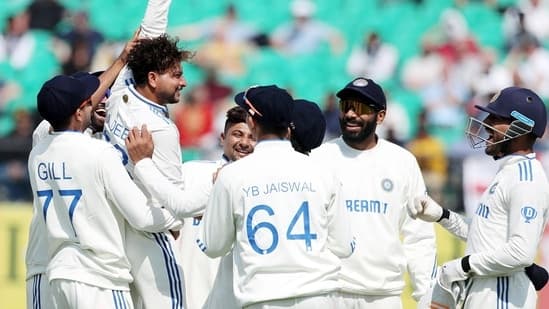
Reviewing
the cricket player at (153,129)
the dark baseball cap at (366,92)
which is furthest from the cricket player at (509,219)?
the cricket player at (153,129)

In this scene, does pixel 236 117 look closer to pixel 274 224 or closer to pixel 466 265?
pixel 274 224

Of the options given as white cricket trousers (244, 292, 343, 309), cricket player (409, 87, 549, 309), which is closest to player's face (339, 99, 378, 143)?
cricket player (409, 87, 549, 309)

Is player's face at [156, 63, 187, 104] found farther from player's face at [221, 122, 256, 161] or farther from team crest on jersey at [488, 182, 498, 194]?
team crest on jersey at [488, 182, 498, 194]

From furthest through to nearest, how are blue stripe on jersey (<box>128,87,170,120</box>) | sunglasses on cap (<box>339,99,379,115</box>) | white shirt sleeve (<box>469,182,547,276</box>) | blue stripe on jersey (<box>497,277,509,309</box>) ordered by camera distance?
sunglasses on cap (<box>339,99,379,115</box>) < blue stripe on jersey (<box>128,87,170,120</box>) < blue stripe on jersey (<box>497,277,509,309</box>) < white shirt sleeve (<box>469,182,547,276</box>)

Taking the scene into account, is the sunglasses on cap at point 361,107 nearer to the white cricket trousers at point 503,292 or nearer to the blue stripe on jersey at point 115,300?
the white cricket trousers at point 503,292

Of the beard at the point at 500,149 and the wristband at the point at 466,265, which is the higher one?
the beard at the point at 500,149

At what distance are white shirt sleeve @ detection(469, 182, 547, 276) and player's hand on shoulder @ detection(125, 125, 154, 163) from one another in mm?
1953

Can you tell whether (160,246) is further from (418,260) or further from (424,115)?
(424,115)

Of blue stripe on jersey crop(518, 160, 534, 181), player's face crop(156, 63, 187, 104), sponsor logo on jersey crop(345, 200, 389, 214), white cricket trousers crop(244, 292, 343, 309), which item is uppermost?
player's face crop(156, 63, 187, 104)

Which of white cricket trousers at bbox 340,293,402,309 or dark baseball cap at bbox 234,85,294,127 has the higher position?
dark baseball cap at bbox 234,85,294,127

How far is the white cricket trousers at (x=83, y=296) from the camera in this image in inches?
279

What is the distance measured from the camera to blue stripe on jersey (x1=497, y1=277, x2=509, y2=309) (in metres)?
6.98

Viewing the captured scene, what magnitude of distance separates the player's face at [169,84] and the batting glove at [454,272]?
191 cm

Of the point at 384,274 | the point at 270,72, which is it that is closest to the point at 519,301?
the point at 384,274
